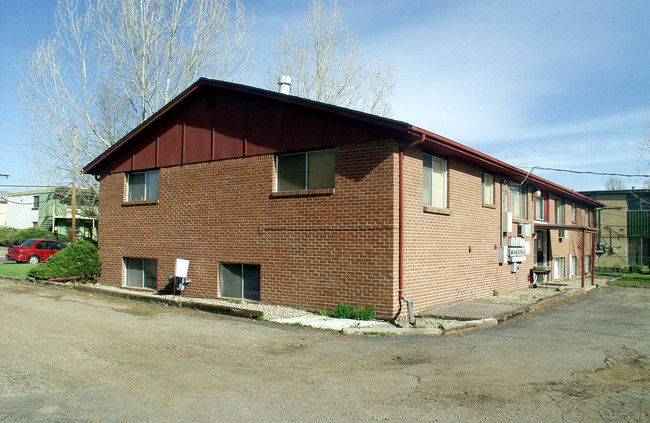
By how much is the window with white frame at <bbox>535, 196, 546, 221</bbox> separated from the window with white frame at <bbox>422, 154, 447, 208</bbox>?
32.7 feet

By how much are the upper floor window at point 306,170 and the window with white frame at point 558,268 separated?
16.1 metres

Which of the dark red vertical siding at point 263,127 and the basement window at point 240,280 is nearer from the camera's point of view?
the dark red vertical siding at point 263,127

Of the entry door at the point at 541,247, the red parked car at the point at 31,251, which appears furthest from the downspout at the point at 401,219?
the red parked car at the point at 31,251

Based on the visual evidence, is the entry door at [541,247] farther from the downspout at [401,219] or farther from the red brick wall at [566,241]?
the downspout at [401,219]

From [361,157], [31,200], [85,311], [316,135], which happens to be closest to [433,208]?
[361,157]

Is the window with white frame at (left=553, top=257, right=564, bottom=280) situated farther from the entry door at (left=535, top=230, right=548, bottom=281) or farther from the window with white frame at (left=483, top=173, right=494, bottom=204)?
the window with white frame at (left=483, top=173, right=494, bottom=204)

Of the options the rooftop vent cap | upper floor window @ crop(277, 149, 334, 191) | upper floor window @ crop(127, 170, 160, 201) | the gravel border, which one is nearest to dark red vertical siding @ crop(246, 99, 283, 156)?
upper floor window @ crop(277, 149, 334, 191)

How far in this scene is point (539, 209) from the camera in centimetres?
2217

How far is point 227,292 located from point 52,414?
9096 millimetres

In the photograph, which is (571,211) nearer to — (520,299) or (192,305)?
(520,299)

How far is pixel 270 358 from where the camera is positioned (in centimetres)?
791

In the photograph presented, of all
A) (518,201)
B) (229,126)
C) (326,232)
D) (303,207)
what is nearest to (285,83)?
(229,126)

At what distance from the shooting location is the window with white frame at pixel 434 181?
12.8 metres

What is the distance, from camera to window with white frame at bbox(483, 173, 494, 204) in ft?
52.3
